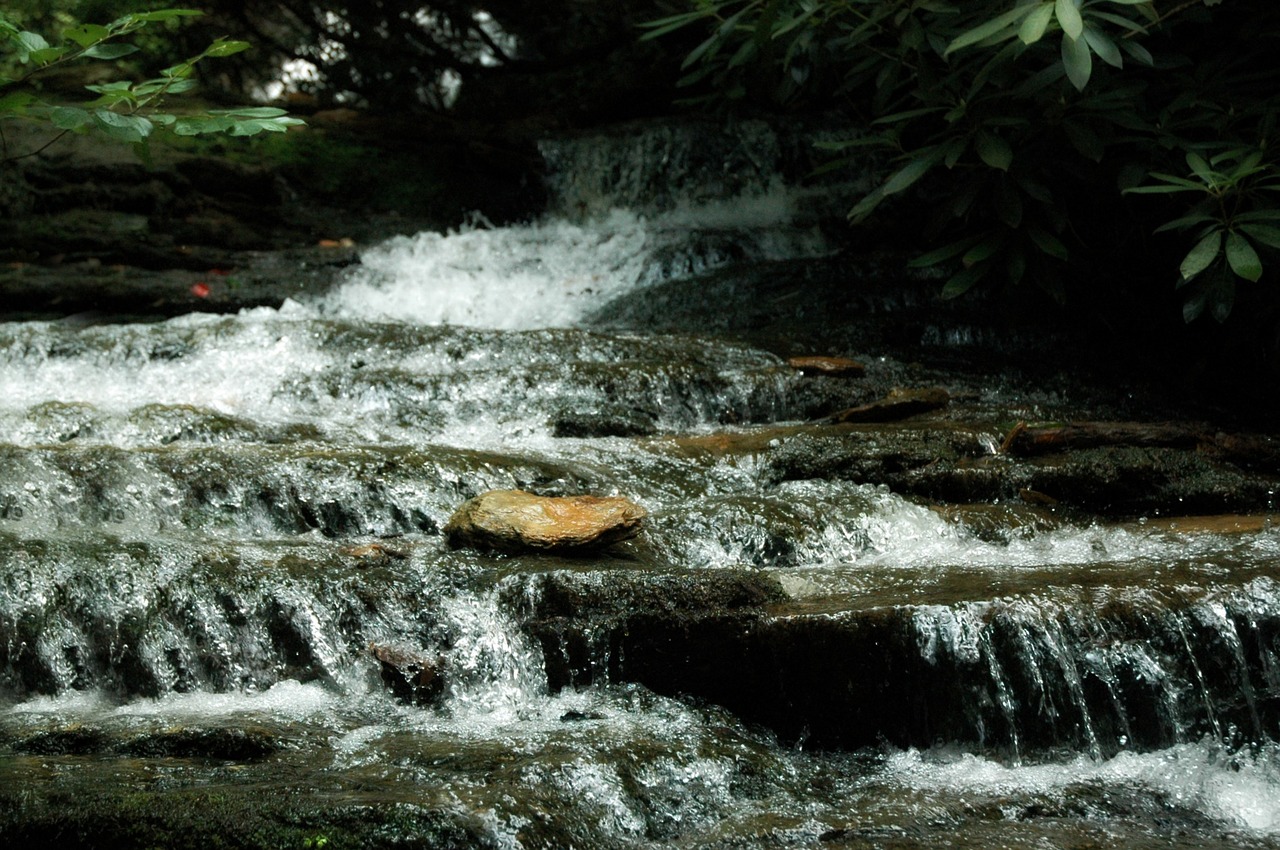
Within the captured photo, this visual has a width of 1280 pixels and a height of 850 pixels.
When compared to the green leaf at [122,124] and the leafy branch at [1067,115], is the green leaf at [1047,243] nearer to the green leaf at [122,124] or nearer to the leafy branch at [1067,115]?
the leafy branch at [1067,115]

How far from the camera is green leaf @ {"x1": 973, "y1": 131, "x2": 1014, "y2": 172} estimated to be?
512 centimetres

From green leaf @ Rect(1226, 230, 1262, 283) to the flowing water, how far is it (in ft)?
3.77

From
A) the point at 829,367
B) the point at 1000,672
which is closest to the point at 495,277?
the point at 829,367

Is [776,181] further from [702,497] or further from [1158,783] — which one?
[1158,783]

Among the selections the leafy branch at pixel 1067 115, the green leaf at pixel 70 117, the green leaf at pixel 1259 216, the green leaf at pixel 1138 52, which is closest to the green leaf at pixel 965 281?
the leafy branch at pixel 1067 115

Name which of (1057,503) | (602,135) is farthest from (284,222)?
(1057,503)

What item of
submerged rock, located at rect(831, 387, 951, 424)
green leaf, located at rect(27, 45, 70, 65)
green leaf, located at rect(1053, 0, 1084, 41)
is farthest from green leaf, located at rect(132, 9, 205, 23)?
submerged rock, located at rect(831, 387, 951, 424)

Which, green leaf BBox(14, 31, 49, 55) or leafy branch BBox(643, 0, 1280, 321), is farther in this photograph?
leafy branch BBox(643, 0, 1280, 321)

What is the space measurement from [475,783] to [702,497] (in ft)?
7.19

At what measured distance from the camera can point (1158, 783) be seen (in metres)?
2.82

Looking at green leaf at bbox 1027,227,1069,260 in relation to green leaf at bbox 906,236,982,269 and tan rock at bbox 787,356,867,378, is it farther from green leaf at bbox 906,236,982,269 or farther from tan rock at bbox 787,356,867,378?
tan rock at bbox 787,356,867,378

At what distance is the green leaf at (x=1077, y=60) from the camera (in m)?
4.25

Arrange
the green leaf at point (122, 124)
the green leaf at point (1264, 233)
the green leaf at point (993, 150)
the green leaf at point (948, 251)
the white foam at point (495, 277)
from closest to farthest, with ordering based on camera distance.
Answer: the green leaf at point (122, 124)
the green leaf at point (1264, 233)
the green leaf at point (993, 150)
the green leaf at point (948, 251)
the white foam at point (495, 277)

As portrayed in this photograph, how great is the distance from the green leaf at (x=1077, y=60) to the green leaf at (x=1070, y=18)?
0.23 ft
